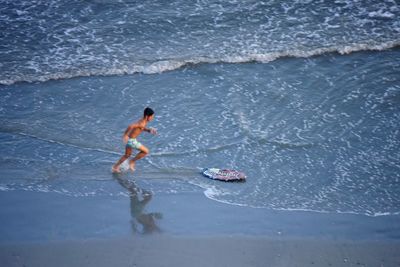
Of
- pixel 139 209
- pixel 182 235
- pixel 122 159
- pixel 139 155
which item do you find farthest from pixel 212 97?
pixel 182 235

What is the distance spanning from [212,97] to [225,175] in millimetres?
3157

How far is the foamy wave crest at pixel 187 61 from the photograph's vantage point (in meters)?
12.8

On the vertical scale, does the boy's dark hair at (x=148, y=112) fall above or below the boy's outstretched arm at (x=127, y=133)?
above

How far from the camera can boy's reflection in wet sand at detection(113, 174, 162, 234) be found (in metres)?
7.71

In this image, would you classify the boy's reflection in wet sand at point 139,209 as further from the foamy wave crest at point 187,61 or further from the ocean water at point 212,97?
the foamy wave crest at point 187,61

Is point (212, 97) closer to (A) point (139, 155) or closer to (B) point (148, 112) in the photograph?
(B) point (148, 112)

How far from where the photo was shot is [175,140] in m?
10.3

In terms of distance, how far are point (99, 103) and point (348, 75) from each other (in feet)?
19.8

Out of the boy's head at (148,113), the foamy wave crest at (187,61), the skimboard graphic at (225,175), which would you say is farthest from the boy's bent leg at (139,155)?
the foamy wave crest at (187,61)

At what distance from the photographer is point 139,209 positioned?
8234mm

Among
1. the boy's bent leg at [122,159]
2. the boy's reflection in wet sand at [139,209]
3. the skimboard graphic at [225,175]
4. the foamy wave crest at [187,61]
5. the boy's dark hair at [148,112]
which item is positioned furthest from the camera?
the foamy wave crest at [187,61]

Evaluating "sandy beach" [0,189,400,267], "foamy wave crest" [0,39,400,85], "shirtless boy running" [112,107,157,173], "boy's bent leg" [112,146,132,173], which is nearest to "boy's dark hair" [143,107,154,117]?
"shirtless boy running" [112,107,157,173]

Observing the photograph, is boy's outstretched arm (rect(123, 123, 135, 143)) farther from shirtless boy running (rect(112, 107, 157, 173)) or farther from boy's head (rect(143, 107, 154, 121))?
boy's head (rect(143, 107, 154, 121))

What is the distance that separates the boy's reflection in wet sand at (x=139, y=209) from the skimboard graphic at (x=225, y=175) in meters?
1.14
